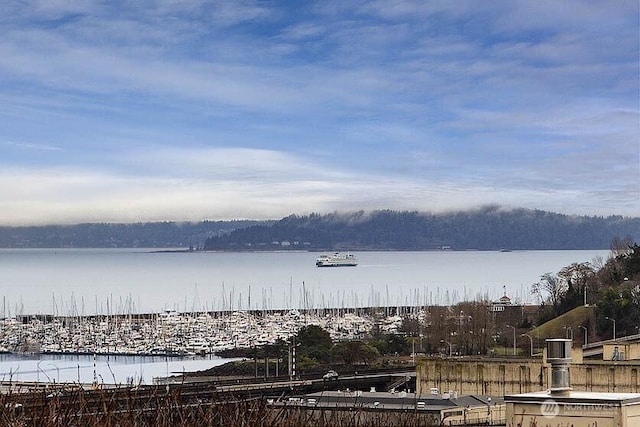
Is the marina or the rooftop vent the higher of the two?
the rooftop vent

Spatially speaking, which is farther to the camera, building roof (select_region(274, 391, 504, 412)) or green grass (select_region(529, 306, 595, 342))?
green grass (select_region(529, 306, 595, 342))

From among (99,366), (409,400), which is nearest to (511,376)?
(409,400)

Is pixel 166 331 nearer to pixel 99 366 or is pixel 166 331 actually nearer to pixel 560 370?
pixel 99 366

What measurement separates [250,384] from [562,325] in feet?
93.8

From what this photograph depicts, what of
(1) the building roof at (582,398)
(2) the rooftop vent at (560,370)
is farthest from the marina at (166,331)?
(1) the building roof at (582,398)

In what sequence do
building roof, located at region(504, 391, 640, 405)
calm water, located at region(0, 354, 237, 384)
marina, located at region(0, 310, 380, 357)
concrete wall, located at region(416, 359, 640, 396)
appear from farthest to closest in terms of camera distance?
marina, located at region(0, 310, 380, 357), calm water, located at region(0, 354, 237, 384), concrete wall, located at region(416, 359, 640, 396), building roof, located at region(504, 391, 640, 405)

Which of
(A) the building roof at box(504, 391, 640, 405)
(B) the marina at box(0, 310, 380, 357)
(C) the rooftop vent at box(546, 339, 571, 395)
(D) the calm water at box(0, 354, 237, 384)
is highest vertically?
(C) the rooftop vent at box(546, 339, 571, 395)

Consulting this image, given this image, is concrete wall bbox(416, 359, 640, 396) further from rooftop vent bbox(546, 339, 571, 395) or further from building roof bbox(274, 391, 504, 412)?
rooftop vent bbox(546, 339, 571, 395)

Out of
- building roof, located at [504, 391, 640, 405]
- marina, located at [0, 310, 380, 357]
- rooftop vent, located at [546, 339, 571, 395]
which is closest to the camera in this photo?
building roof, located at [504, 391, 640, 405]

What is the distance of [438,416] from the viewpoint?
23766 millimetres

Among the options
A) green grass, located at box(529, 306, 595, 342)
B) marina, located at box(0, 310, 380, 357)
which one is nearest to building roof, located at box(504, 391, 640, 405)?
green grass, located at box(529, 306, 595, 342)

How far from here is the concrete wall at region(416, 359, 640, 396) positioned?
28.0 metres

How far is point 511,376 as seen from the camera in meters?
30.1

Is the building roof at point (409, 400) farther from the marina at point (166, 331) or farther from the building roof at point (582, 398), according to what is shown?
the marina at point (166, 331)
